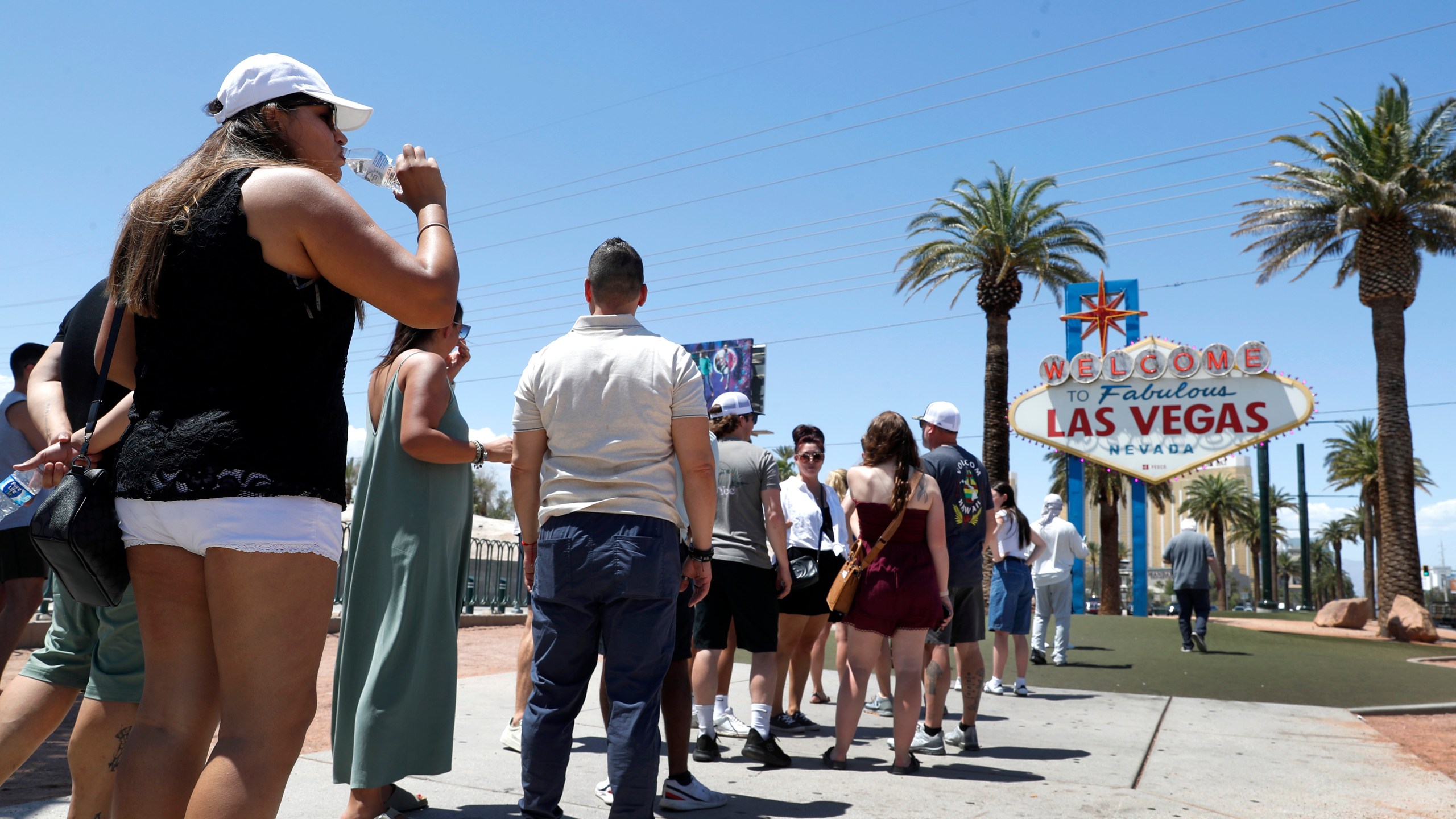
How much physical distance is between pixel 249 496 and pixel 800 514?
5.17 metres

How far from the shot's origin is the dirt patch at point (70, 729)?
402cm

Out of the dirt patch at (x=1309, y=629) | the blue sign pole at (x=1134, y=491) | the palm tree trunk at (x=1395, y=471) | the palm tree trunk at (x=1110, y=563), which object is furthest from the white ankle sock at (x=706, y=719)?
the palm tree trunk at (x=1110, y=563)

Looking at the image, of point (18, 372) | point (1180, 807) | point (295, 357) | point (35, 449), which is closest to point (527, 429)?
point (295, 357)

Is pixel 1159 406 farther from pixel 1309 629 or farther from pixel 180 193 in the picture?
pixel 180 193

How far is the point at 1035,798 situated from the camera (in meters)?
4.68

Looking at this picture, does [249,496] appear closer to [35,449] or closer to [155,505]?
[155,505]

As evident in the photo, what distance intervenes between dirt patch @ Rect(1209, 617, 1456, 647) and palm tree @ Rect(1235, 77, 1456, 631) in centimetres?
91

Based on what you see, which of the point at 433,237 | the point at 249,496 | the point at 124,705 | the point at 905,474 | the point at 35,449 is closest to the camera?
the point at 249,496

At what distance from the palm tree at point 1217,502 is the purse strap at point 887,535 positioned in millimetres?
67763

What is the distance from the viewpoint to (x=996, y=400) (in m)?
26.7

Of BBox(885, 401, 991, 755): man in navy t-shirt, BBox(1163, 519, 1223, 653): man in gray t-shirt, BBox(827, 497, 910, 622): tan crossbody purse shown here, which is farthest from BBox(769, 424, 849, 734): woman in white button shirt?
BBox(1163, 519, 1223, 653): man in gray t-shirt

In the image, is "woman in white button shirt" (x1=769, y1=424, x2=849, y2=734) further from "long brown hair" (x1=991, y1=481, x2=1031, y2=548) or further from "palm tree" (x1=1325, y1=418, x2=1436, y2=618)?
"palm tree" (x1=1325, y1=418, x2=1436, y2=618)

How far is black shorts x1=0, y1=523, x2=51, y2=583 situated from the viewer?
3859 mm

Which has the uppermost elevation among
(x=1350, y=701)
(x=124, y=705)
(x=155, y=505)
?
(x=155, y=505)
